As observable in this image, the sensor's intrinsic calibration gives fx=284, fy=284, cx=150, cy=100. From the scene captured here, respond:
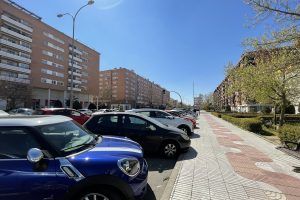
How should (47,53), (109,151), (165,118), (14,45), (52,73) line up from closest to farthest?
(109,151), (165,118), (14,45), (47,53), (52,73)

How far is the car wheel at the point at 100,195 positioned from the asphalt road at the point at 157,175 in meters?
1.52

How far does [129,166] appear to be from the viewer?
4047 mm

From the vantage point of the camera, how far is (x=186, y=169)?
7148mm

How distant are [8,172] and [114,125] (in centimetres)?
553

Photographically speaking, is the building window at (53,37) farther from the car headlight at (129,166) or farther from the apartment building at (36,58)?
the car headlight at (129,166)

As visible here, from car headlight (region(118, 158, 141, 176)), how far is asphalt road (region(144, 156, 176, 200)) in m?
1.29

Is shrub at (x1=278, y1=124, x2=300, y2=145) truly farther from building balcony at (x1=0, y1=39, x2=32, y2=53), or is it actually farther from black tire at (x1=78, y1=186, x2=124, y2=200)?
building balcony at (x1=0, y1=39, x2=32, y2=53)

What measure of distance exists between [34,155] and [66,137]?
93cm

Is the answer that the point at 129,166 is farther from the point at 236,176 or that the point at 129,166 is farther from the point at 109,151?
the point at 236,176

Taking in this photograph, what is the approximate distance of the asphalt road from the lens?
5.53 m

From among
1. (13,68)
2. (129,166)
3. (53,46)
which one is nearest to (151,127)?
(129,166)

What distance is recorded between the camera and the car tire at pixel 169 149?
8.91 meters

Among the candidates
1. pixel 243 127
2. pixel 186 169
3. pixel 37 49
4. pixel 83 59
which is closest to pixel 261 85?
pixel 243 127

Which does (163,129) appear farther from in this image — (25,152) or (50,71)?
(50,71)
